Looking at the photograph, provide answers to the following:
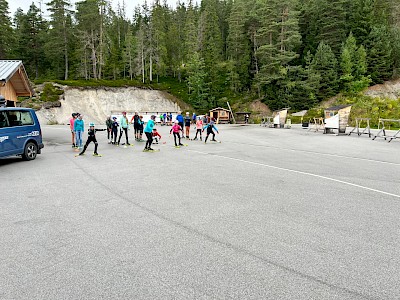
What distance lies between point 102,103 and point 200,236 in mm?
51529

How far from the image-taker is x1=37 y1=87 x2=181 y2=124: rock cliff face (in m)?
44.5

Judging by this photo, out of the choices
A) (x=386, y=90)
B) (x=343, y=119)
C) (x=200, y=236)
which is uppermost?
(x=386, y=90)

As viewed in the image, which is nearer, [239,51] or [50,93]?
[50,93]

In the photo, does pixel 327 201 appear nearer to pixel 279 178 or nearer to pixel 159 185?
pixel 279 178

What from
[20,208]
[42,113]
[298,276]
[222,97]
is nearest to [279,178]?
[298,276]

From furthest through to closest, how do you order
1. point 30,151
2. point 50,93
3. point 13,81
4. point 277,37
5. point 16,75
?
point 277,37 → point 50,93 → point 13,81 → point 16,75 → point 30,151

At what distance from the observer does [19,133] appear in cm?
1161

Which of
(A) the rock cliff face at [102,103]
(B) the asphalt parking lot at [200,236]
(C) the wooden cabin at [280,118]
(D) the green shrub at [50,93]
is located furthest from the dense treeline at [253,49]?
(B) the asphalt parking lot at [200,236]

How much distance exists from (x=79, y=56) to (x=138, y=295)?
219ft

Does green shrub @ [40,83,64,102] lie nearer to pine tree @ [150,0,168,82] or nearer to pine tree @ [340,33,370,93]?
pine tree @ [150,0,168,82]

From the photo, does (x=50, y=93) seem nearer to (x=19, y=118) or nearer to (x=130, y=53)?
(x=130, y=53)

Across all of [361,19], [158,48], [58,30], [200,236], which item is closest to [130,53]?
[158,48]

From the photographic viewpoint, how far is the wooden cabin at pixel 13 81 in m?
16.2

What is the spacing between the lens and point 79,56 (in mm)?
61031
